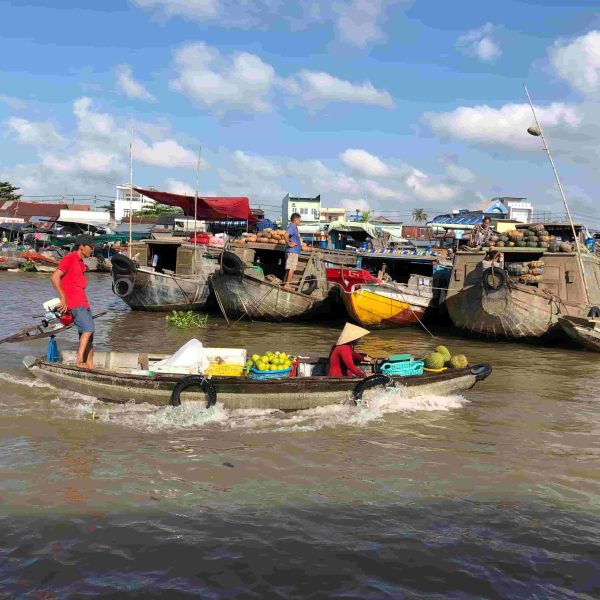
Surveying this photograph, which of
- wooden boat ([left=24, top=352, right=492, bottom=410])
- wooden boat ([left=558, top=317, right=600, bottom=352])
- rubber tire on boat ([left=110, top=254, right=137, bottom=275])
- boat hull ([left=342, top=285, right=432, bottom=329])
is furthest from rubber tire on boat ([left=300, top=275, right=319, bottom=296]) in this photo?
wooden boat ([left=24, top=352, right=492, bottom=410])

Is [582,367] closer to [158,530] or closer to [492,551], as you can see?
[492,551]

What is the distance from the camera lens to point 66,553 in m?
3.86

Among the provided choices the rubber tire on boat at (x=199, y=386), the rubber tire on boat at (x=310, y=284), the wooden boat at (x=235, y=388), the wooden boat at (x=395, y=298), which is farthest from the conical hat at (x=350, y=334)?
the rubber tire on boat at (x=310, y=284)

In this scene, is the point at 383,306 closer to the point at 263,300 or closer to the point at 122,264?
the point at 263,300

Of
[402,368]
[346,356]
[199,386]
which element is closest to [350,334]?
[346,356]

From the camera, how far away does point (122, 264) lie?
52.8ft

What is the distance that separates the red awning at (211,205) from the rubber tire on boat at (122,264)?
4690mm

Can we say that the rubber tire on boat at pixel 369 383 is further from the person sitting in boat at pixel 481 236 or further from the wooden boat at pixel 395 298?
the person sitting in boat at pixel 481 236

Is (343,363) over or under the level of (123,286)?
under

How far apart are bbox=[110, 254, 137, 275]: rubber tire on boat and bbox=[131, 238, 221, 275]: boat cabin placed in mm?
1449

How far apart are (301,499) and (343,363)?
274 centimetres

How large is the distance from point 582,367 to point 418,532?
8032 millimetres

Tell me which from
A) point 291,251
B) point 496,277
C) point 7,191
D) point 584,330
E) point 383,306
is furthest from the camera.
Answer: point 7,191

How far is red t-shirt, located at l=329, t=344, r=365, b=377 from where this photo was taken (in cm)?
720
